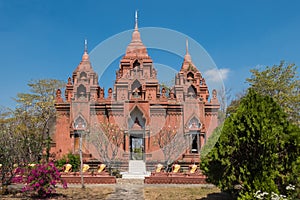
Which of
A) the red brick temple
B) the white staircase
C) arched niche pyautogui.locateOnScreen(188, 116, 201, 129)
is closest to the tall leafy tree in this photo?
the red brick temple

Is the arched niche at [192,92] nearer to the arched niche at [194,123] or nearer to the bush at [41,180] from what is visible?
the arched niche at [194,123]

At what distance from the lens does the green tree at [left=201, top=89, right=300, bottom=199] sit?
7668mm

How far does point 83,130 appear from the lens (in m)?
23.7

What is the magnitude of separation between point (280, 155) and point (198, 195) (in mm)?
5113

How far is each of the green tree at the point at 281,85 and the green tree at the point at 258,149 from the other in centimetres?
1809

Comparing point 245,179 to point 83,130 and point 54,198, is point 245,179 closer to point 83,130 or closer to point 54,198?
point 54,198

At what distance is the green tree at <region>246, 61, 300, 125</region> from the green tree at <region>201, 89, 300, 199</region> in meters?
18.1

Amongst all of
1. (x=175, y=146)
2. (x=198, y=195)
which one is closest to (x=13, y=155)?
(x=198, y=195)

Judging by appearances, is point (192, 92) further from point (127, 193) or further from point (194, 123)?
point (127, 193)

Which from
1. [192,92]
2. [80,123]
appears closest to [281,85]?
[192,92]

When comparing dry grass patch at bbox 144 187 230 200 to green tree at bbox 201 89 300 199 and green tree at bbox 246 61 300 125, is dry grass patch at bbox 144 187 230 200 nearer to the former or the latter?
green tree at bbox 201 89 300 199

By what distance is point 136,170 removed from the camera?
21469mm

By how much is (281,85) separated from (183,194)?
16.9 meters

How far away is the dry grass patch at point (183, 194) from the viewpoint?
1173cm
